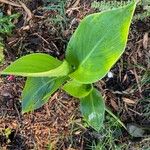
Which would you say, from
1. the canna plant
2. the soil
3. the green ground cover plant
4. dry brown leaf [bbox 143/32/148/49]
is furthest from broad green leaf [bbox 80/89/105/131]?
the green ground cover plant

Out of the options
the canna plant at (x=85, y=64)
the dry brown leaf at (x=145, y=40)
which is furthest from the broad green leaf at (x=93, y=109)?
the dry brown leaf at (x=145, y=40)

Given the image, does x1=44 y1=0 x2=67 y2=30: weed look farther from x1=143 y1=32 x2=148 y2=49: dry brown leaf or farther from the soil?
x1=143 y1=32 x2=148 y2=49: dry brown leaf

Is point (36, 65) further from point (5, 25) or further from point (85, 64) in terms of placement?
point (5, 25)

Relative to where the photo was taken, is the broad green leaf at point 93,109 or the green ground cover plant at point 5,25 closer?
the broad green leaf at point 93,109

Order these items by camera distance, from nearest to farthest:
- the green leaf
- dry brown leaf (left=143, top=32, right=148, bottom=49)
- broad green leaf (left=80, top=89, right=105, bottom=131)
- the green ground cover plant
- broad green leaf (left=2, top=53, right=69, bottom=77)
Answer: the green leaf → broad green leaf (left=2, top=53, right=69, bottom=77) → broad green leaf (left=80, top=89, right=105, bottom=131) → dry brown leaf (left=143, top=32, right=148, bottom=49) → the green ground cover plant

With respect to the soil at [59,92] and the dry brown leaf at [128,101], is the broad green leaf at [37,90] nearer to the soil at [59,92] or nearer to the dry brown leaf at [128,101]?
the soil at [59,92]

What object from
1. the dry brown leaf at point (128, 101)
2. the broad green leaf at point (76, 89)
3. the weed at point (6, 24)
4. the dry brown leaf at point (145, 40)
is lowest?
the dry brown leaf at point (128, 101)
